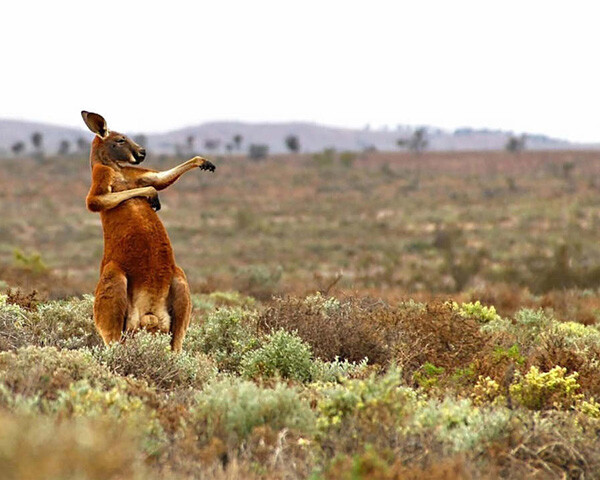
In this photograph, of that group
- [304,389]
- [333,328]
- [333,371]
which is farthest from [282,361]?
[333,328]

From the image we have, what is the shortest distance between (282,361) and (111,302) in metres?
1.53

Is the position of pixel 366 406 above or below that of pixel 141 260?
below

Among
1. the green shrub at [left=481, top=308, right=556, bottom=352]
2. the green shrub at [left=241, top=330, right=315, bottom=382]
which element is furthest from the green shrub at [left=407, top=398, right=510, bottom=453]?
the green shrub at [left=481, top=308, right=556, bottom=352]

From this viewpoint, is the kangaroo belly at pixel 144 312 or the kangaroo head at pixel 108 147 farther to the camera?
the kangaroo head at pixel 108 147

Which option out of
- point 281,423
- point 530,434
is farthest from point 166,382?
point 530,434

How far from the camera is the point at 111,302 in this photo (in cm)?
719

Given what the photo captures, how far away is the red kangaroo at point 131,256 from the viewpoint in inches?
286

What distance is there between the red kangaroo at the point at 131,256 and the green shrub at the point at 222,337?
50.5 inches

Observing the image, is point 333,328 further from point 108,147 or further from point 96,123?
point 96,123

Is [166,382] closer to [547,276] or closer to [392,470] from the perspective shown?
[392,470]

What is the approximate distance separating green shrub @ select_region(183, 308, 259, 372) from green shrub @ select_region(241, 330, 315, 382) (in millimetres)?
1095

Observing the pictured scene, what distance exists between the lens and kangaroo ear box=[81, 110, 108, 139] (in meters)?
7.61

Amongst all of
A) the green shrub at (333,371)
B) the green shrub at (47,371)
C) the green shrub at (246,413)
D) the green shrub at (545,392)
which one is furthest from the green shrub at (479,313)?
the green shrub at (246,413)

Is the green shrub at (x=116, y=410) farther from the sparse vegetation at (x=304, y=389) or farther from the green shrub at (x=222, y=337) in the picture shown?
the green shrub at (x=222, y=337)
